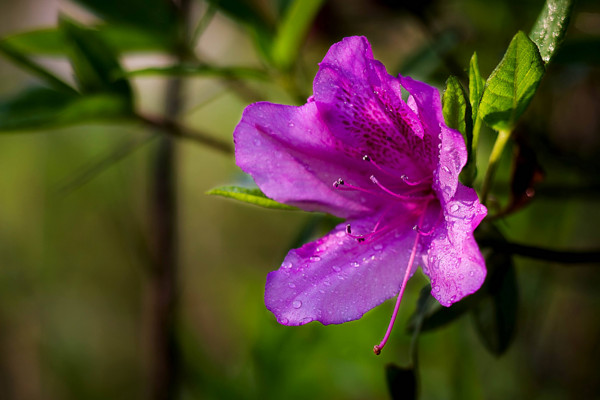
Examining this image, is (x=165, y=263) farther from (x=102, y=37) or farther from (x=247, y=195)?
(x=247, y=195)

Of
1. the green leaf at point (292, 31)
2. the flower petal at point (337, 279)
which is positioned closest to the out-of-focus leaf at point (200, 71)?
the green leaf at point (292, 31)

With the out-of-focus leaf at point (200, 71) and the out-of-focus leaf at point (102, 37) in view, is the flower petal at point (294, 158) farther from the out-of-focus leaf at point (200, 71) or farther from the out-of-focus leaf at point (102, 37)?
the out-of-focus leaf at point (102, 37)

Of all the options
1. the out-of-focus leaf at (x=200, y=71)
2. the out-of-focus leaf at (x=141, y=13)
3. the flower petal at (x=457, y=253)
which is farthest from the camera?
the out-of-focus leaf at (x=141, y=13)

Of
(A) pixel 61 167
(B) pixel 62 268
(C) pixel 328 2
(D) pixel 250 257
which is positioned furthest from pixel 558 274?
(B) pixel 62 268

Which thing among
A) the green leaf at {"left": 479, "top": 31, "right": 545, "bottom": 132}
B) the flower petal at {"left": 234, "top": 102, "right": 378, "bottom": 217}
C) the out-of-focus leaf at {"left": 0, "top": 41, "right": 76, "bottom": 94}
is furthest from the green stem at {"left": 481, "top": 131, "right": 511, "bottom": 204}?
the out-of-focus leaf at {"left": 0, "top": 41, "right": 76, "bottom": 94}

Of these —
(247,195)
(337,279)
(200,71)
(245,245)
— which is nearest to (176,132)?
(200,71)

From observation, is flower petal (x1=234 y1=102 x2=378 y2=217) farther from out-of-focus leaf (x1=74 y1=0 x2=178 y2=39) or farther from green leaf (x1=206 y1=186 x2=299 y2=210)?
out-of-focus leaf (x1=74 y1=0 x2=178 y2=39)
